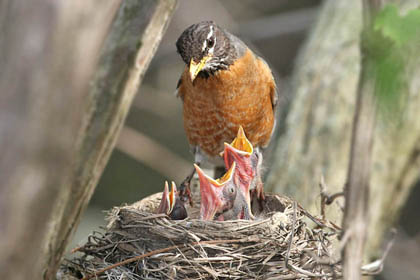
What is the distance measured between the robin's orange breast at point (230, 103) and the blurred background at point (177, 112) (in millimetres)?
2319

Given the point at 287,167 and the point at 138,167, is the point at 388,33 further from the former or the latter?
the point at 138,167

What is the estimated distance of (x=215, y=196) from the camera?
12.8ft

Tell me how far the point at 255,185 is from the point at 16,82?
9.61 feet

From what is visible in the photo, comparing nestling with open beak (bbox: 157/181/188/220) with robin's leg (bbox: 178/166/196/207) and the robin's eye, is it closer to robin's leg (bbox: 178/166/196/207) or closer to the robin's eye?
robin's leg (bbox: 178/166/196/207)

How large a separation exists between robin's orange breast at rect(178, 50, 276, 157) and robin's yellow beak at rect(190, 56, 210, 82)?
0.87 ft

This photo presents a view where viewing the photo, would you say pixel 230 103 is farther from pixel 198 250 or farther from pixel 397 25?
pixel 397 25

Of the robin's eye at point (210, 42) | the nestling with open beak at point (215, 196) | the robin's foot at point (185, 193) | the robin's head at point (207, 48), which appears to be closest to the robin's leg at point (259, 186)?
the nestling with open beak at point (215, 196)

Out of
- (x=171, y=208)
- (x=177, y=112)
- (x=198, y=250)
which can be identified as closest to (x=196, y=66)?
(x=171, y=208)

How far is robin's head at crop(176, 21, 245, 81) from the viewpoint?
3.94 metres

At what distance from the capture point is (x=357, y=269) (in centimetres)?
143

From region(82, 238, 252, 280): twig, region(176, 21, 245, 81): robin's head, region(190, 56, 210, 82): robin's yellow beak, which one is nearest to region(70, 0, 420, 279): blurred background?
region(176, 21, 245, 81): robin's head

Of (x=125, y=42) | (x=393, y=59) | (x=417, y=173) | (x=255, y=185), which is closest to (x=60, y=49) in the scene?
(x=393, y=59)

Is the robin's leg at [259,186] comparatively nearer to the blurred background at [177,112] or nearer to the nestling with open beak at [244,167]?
the nestling with open beak at [244,167]

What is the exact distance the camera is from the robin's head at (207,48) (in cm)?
394
